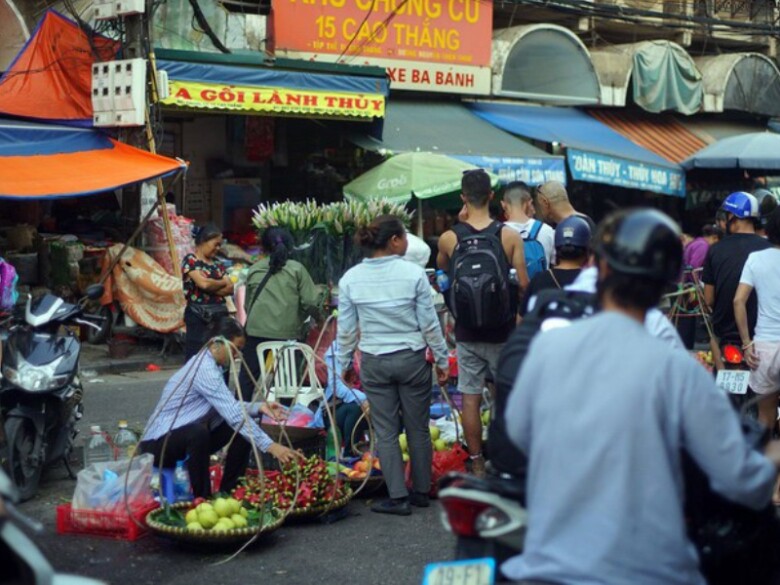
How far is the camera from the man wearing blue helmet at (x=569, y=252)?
6.20m

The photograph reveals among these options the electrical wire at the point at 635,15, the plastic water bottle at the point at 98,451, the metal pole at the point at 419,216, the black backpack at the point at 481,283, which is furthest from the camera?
the electrical wire at the point at 635,15

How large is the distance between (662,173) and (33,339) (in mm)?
14200

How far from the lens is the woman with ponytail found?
7168 mm

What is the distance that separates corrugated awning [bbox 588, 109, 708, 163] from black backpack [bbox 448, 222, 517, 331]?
14576 mm

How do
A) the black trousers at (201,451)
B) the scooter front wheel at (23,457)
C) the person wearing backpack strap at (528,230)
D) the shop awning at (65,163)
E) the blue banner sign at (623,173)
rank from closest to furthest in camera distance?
the black trousers at (201,451), the scooter front wheel at (23,457), the person wearing backpack strap at (528,230), the shop awning at (65,163), the blue banner sign at (623,173)

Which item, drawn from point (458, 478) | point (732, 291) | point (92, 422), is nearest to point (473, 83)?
point (92, 422)

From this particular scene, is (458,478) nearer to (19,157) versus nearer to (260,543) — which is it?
(260,543)

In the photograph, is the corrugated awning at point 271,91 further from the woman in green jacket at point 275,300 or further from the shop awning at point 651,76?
the shop awning at point 651,76

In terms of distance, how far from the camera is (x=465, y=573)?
12.3 ft

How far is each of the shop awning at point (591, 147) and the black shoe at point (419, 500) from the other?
11.9m

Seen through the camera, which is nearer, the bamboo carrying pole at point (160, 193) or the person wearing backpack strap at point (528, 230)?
the person wearing backpack strap at point (528, 230)

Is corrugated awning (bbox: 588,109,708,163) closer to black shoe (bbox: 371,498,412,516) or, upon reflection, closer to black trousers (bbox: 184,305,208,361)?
black trousers (bbox: 184,305,208,361)

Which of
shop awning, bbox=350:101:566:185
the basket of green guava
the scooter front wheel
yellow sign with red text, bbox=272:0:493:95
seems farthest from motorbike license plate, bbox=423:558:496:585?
yellow sign with red text, bbox=272:0:493:95

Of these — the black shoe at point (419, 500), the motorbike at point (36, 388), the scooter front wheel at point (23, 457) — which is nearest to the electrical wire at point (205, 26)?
the motorbike at point (36, 388)
